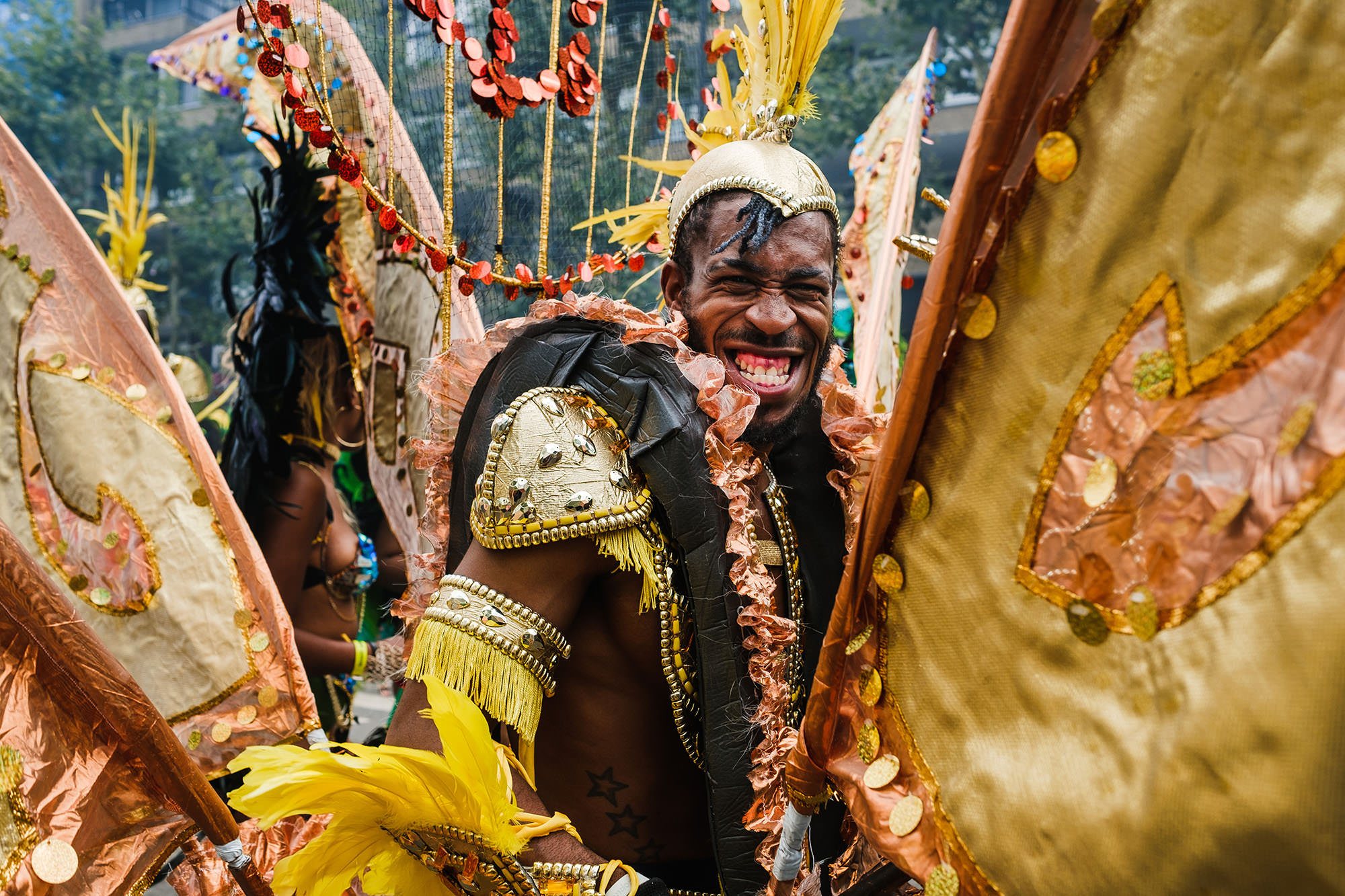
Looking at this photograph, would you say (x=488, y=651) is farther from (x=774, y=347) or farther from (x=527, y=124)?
(x=527, y=124)

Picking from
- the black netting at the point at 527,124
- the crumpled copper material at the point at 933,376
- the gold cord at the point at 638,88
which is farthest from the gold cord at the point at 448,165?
the crumpled copper material at the point at 933,376

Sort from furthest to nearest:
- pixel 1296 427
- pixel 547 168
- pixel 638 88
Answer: pixel 638 88 → pixel 547 168 → pixel 1296 427

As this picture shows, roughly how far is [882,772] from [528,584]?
75 cm

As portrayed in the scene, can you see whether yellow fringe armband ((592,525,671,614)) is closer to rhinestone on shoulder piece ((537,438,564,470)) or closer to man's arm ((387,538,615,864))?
man's arm ((387,538,615,864))

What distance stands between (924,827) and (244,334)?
3.58 m

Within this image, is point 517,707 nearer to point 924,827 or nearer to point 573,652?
point 573,652

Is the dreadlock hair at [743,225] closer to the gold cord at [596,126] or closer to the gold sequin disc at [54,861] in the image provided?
the gold cord at [596,126]

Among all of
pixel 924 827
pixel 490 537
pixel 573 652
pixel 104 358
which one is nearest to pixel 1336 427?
pixel 924 827

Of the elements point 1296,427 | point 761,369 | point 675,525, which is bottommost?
point 675,525

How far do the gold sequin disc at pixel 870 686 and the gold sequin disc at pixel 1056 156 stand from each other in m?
0.49

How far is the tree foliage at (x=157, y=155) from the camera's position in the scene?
19.6 m

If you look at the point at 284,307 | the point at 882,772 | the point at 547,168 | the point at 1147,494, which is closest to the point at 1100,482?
the point at 1147,494

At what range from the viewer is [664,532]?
5.52ft

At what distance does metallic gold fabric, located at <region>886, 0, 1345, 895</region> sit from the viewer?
636 millimetres
